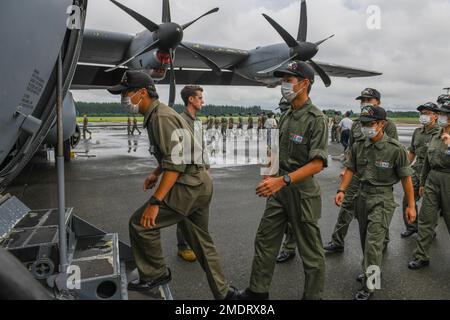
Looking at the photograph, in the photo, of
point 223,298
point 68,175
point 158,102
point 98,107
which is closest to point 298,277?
point 223,298

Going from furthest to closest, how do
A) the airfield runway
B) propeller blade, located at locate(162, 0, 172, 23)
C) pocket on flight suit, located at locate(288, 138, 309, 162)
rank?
propeller blade, located at locate(162, 0, 172, 23) < the airfield runway < pocket on flight suit, located at locate(288, 138, 309, 162)

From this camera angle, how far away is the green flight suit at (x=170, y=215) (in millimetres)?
2580

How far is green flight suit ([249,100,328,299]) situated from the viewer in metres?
2.63

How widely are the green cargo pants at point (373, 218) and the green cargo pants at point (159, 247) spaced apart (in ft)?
4.58

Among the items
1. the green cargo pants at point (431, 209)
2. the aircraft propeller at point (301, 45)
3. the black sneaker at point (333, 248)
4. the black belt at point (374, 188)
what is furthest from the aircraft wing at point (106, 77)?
the green cargo pants at point (431, 209)

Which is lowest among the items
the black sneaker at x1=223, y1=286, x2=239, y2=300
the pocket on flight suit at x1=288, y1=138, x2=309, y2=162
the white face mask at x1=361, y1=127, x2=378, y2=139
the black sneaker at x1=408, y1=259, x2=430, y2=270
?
the black sneaker at x1=408, y1=259, x2=430, y2=270

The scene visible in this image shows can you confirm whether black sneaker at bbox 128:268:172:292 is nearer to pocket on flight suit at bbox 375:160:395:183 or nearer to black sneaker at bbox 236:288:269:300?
black sneaker at bbox 236:288:269:300

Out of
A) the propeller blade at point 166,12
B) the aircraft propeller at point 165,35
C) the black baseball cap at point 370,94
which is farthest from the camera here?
the propeller blade at point 166,12

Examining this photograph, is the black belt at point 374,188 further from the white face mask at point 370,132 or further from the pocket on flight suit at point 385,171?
the white face mask at point 370,132

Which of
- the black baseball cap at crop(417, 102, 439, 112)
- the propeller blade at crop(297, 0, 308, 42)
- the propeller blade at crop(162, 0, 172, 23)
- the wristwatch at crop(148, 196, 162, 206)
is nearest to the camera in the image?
the wristwatch at crop(148, 196, 162, 206)

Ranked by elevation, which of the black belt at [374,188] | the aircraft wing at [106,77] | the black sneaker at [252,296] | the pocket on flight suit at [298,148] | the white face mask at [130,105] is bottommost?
the black sneaker at [252,296]

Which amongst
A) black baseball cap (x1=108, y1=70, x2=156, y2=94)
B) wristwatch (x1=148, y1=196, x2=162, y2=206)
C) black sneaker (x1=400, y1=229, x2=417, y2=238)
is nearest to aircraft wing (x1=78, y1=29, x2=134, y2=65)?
black baseball cap (x1=108, y1=70, x2=156, y2=94)

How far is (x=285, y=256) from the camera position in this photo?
151 inches
